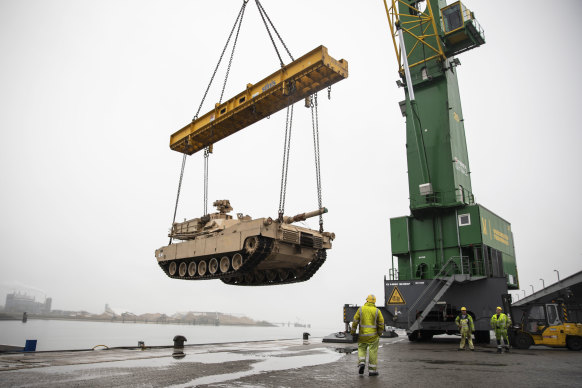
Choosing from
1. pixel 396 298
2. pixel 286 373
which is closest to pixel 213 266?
pixel 396 298

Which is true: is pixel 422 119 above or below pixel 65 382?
above

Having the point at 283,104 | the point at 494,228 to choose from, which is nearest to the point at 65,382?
the point at 283,104

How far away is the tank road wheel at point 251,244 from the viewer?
13.7m

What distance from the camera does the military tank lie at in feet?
46.1

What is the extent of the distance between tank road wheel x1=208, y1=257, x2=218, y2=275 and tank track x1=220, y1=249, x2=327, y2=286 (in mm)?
617

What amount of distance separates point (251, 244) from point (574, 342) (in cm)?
1015

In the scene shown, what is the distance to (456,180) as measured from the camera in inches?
611

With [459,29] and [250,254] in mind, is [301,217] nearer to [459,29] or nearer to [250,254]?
[250,254]

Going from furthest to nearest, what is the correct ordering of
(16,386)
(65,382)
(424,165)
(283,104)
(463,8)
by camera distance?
(463,8) < (424,165) < (283,104) < (65,382) < (16,386)

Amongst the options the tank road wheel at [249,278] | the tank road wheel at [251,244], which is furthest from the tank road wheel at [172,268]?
the tank road wheel at [251,244]

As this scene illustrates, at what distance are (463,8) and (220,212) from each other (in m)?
14.0

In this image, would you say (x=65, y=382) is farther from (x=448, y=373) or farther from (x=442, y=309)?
(x=442, y=309)

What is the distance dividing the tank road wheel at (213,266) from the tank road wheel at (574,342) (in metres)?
12.1

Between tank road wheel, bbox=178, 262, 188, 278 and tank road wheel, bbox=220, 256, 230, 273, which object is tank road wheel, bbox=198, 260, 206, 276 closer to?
tank road wheel, bbox=178, 262, 188, 278
